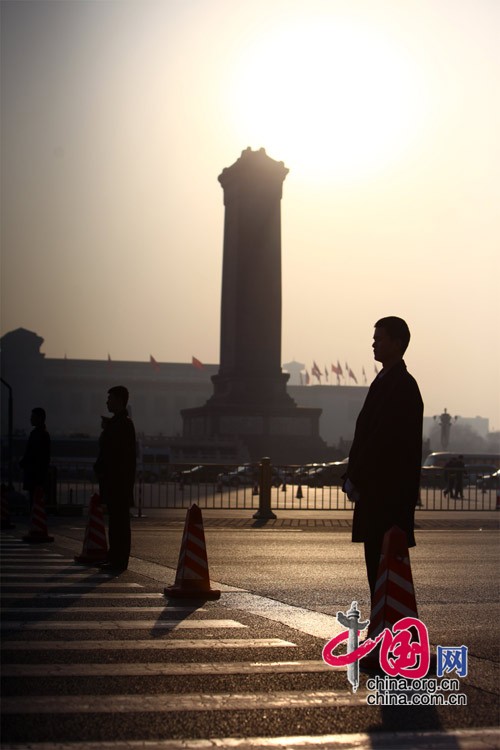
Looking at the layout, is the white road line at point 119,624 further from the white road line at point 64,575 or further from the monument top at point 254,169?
the monument top at point 254,169

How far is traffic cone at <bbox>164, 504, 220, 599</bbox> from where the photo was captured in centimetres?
1138

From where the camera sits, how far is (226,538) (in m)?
19.5

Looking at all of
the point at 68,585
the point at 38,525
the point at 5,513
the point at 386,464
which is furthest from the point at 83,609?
the point at 5,513

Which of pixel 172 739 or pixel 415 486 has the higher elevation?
pixel 415 486

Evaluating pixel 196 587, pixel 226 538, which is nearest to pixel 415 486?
pixel 196 587

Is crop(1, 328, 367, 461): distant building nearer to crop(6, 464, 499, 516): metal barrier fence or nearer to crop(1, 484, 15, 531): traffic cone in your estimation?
crop(6, 464, 499, 516): metal barrier fence

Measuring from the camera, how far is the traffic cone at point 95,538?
48.9 ft

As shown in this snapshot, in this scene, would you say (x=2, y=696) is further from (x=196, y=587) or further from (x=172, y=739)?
(x=196, y=587)

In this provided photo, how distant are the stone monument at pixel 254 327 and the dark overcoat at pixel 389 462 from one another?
83.8 meters

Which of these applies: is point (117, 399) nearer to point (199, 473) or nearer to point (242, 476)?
point (199, 473)

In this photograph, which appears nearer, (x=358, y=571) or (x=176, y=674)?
(x=176, y=674)

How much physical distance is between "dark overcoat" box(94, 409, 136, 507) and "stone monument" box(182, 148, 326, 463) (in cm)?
7784

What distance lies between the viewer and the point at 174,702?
6.71m

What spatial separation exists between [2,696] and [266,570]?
7683mm
